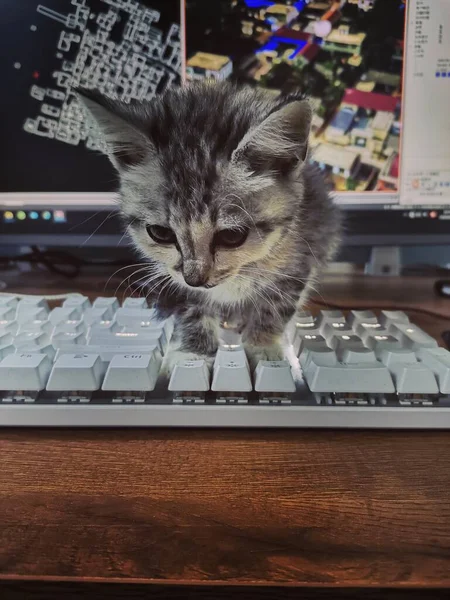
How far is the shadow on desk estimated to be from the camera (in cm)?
30

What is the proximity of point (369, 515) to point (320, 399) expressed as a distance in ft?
0.42

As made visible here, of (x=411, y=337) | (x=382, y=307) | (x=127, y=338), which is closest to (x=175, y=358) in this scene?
(x=127, y=338)

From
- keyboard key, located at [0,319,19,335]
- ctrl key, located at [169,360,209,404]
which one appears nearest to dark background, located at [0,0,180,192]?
keyboard key, located at [0,319,19,335]

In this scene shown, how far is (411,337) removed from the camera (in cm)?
55

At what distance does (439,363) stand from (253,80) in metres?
0.43

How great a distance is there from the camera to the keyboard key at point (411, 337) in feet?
1.77

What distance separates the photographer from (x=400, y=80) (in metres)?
0.62

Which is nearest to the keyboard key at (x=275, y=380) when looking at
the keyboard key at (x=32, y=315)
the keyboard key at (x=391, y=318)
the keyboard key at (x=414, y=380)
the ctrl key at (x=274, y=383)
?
the ctrl key at (x=274, y=383)

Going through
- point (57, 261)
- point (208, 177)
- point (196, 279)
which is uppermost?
point (208, 177)

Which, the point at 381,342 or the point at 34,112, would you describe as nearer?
the point at 381,342

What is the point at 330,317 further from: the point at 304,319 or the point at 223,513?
the point at 223,513

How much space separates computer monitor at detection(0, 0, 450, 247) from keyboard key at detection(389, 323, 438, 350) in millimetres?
172

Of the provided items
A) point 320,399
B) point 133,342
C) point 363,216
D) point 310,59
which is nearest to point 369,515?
point 320,399

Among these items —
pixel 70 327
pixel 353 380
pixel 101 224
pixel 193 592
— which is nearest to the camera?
pixel 193 592
